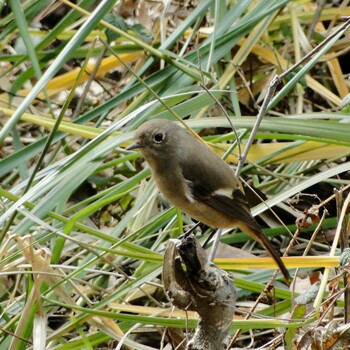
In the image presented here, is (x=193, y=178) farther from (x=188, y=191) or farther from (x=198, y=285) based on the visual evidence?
(x=198, y=285)

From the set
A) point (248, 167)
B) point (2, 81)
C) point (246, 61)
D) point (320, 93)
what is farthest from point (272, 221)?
point (2, 81)

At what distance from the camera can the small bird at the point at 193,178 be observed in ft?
9.09

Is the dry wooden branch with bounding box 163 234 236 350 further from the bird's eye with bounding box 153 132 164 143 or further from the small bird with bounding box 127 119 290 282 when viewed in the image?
the bird's eye with bounding box 153 132 164 143

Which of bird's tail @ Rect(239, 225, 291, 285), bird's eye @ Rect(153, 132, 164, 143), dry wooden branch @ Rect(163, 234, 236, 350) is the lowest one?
dry wooden branch @ Rect(163, 234, 236, 350)

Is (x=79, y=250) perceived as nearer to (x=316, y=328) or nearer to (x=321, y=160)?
(x=321, y=160)

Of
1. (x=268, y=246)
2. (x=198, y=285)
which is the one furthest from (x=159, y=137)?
(x=198, y=285)

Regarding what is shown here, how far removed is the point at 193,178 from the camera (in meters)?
2.81

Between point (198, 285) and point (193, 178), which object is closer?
point (198, 285)

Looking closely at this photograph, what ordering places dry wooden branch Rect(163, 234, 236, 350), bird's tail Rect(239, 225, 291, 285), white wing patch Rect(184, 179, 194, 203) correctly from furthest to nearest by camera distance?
1. white wing patch Rect(184, 179, 194, 203)
2. bird's tail Rect(239, 225, 291, 285)
3. dry wooden branch Rect(163, 234, 236, 350)

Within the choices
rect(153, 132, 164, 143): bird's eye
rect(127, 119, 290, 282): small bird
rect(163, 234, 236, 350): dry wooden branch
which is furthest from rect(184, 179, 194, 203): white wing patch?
rect(163, 234, 236, 350): dry wooden branch

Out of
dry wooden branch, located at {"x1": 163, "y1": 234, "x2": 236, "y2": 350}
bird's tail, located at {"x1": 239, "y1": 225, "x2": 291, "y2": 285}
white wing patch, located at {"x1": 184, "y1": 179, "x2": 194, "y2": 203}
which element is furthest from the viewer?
white wing patch, located at {"x1": 184, "y1": 179, "x2": 194, "y2": 203}

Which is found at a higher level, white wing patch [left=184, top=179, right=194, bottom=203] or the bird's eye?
the bird's eye

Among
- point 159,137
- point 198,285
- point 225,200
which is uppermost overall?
point 159,137

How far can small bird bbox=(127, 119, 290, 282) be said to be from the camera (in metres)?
2.77
